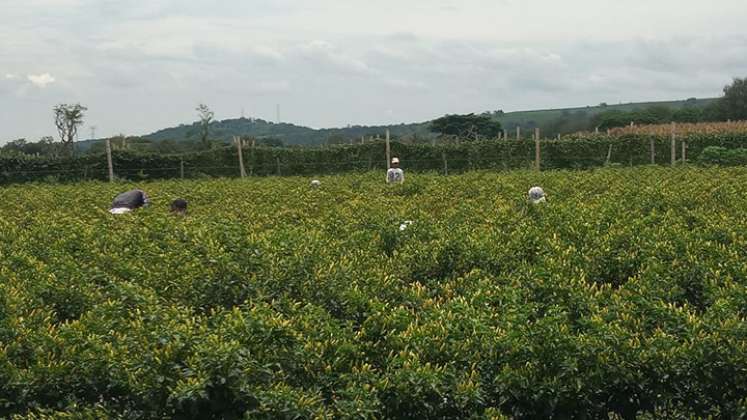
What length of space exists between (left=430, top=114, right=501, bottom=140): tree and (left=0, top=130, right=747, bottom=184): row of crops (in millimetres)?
29562

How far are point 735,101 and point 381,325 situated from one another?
196ft

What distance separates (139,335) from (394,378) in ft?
4.37

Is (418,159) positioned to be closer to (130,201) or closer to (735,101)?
(130,201)

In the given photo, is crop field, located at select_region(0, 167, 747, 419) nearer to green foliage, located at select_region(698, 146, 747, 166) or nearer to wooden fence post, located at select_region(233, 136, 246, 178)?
wooden fence post, located at select_region(233, 136, 246, 178)

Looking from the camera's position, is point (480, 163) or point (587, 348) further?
point (480, 163)

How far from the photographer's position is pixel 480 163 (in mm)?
27531

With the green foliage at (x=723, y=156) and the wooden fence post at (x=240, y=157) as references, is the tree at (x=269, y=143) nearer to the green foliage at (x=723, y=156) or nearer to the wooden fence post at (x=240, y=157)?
the wooden fence post at (x=240, y=157)

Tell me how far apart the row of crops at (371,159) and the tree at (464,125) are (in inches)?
1164

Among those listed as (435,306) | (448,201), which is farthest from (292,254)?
(448,201)

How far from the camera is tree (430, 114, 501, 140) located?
2272 inches

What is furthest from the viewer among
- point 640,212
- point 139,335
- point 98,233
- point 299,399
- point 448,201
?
point 448,201

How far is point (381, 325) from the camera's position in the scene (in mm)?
4156

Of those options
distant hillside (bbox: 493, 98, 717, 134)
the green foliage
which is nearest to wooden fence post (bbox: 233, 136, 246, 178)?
the green foliage

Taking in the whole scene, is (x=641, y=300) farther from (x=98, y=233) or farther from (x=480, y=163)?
(x=480, y=163)
